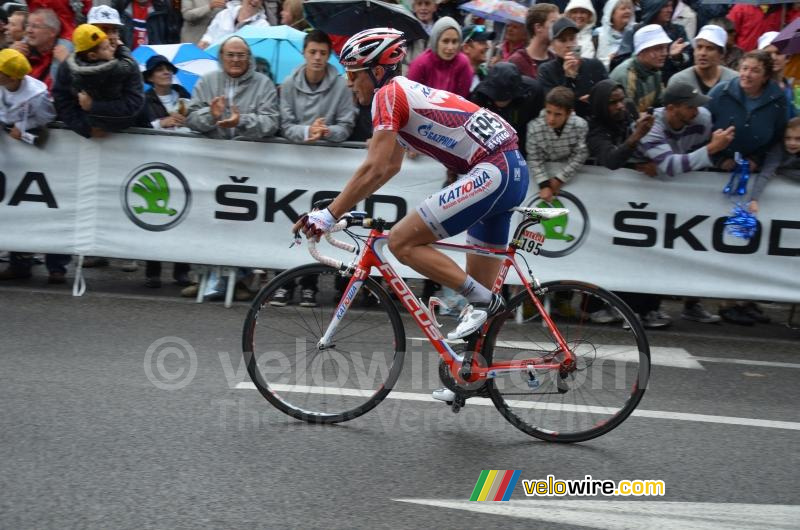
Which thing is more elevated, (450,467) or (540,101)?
(540,101)

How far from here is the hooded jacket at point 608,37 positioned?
11.0 meters

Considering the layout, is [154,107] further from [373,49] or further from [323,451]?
[323,451]

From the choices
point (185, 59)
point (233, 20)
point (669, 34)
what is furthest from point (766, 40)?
point (185, 59)

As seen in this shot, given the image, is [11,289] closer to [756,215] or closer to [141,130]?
[141,130]

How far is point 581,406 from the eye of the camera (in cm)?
570

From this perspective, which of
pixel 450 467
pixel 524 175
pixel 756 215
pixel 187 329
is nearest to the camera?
pixel 450 467

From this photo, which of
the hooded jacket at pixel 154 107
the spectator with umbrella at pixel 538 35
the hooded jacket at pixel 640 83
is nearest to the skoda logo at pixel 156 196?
the hooded jacket at pixel 154 107

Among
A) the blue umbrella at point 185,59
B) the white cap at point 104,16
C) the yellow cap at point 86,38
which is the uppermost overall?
the white cap at point 104,16

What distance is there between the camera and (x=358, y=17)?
10.2 metres

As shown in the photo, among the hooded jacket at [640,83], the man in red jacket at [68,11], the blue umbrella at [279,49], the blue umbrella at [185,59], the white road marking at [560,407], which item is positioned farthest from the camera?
the man in red jacket at [68,11]

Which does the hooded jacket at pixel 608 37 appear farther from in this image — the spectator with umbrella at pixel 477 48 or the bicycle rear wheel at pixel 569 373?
the bicycle rear wheel at pixel 569 373

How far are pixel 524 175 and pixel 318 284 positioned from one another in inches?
50.3

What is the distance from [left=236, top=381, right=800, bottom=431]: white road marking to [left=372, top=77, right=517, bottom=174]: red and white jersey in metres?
1.37

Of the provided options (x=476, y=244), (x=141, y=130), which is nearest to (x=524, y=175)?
(x=476, y=244)
